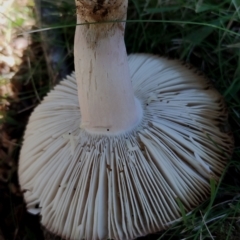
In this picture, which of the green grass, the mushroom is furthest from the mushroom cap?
the green grass

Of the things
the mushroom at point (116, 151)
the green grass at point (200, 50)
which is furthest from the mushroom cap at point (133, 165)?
the green grass at point (200, 50)

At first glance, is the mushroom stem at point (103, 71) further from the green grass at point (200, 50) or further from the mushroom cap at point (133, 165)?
the green grass at point (200, 50)

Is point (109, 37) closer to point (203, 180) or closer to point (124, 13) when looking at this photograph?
point (124, 13)

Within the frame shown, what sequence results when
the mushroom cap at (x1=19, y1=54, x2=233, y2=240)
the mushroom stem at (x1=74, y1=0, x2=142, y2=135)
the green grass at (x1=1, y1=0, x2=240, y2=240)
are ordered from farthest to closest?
the green grass at (x1=1, y1=0, x2=240, y2=240) < the mushroom cap at (x1=19, y1=54, x2=233, y2=240) < the mushroom stem at (x1=74, y1=0, x2=142, y2=135)

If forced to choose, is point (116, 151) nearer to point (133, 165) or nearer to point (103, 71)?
point (133, 165)

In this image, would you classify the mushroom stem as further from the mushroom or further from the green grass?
the green grass

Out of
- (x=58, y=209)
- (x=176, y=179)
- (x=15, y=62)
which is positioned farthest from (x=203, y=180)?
(x=15, y=62)
